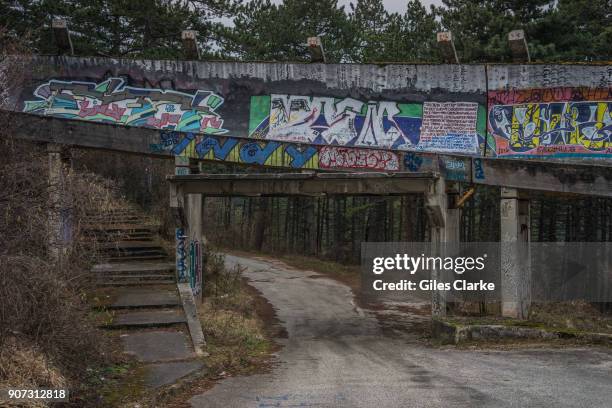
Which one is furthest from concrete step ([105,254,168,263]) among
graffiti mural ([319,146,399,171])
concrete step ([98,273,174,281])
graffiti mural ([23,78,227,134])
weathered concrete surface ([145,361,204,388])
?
weathered concrete surface ([145,361,204,388])

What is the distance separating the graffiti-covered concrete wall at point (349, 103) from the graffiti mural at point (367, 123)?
0.03m

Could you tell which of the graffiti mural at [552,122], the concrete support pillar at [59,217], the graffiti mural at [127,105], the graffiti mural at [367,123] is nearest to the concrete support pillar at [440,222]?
the graffiti mural at [367,123]

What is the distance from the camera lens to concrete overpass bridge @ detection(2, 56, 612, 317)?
17.3m

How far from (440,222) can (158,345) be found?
26.4 feet

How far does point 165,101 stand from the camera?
78.5ft

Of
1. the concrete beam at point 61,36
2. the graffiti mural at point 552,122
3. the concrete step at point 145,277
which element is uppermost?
the concrete beam at point 61,36

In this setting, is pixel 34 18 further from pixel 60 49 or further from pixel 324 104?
pixel 324 104

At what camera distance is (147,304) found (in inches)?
626

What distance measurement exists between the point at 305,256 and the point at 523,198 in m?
25.0

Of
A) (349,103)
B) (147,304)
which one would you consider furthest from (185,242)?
(349,103)

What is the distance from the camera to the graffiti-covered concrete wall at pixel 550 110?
21.1 metres

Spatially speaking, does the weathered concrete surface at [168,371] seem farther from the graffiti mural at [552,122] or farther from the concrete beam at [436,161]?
the graffiti mural at [552,122]

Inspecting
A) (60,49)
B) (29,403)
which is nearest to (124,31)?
(60,49)

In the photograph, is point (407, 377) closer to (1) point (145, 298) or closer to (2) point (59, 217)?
(2) point (59, 217)
